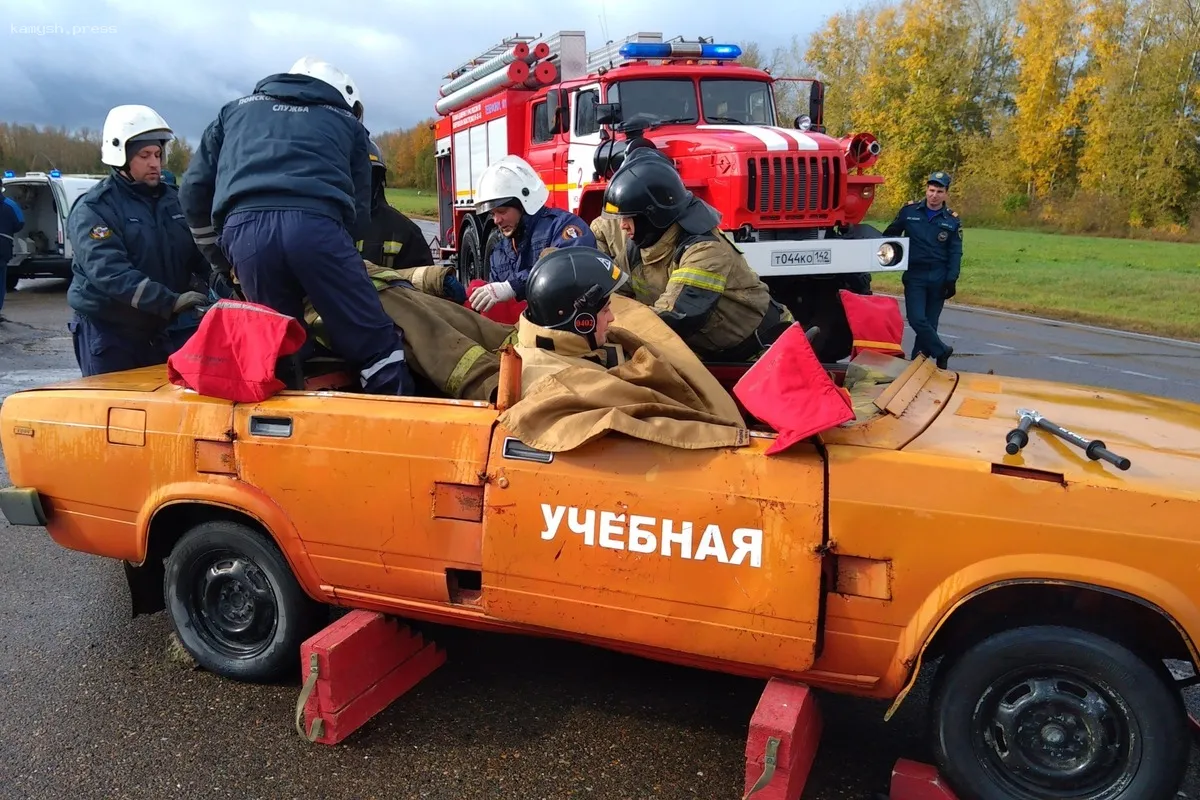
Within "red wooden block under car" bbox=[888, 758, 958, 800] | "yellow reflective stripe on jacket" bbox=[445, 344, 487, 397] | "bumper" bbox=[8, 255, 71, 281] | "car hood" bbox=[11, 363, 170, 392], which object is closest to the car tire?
"bumper" bbox=[8, 255, 71, 281]

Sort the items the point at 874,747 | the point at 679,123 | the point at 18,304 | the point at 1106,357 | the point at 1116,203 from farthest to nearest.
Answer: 1. the point at 1116,203
2. the point at 18,304
3. the point at 1106,357
4. the point at 679,123
5. the point at 874,747

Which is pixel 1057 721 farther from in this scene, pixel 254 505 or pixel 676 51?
pixel 676 51

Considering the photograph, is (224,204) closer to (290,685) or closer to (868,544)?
(290,685)

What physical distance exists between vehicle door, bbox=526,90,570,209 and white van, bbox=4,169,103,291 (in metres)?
7.89

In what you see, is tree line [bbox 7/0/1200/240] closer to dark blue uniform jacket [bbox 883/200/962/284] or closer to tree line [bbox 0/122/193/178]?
tree line [bbox 0/122/193/178]

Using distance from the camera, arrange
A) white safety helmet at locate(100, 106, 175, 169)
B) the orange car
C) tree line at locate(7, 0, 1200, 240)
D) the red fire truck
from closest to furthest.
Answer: the orange car < white safety helmet at locate(100, 106, 175, 169) < the red fire truck < tree line at locate(7, 0, 1200, 240)

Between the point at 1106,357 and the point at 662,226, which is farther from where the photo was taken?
the point at 1106,357

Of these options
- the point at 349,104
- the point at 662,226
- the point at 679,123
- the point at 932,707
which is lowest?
the point at 932,707

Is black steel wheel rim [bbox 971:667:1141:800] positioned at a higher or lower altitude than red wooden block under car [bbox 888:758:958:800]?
higher

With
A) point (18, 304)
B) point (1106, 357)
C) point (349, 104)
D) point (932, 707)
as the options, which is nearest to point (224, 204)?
point (349, 104)

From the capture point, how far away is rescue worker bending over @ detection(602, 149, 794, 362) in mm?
3844

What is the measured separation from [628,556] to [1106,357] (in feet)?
32.1

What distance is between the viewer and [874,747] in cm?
299

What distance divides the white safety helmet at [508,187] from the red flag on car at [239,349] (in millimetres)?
1747
